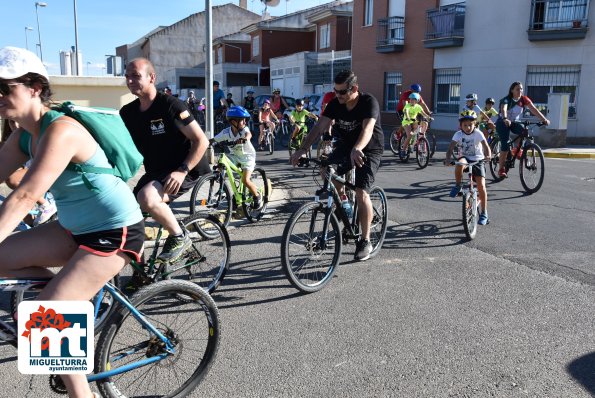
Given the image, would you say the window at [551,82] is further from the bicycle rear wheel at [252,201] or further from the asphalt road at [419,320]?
the bicycle rear wheel at [252,201]

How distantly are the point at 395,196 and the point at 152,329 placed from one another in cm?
697

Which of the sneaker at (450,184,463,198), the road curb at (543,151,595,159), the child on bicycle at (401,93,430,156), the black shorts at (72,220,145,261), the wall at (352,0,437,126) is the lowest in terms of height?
the road curb at (543,151,595,159)

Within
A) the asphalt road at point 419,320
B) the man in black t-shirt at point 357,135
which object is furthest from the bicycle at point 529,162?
the man in black t-shirt at point 357,135

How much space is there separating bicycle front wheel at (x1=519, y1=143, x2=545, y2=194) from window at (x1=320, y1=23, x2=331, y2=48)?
30984mm

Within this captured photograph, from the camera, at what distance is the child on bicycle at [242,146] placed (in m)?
7.54

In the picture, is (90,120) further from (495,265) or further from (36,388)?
(495,265)

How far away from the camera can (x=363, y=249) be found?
18.4 feet

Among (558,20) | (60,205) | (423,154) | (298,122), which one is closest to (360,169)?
(60,205)

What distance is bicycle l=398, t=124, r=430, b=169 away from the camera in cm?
1269

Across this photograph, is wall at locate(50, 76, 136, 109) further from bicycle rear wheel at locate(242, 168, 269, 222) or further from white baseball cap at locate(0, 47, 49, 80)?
white baseball cap at locate(0, 47, 49, 80)

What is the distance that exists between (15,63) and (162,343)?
164cm

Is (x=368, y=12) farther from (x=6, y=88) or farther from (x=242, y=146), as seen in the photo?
(x=6, y=88)

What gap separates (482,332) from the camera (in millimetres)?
3963

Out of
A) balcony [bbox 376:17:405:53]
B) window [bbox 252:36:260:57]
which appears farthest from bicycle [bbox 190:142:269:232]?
window [bbox 252:36:260:57]
